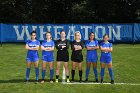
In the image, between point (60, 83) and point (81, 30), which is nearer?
point (60, 83)

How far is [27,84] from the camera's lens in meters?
13.9

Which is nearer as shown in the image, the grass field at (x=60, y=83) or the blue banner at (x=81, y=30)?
the grass field at (x=60, y=83)

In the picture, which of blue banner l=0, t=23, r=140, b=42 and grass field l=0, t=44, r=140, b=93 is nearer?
grass field l=0, t=44, r=140, b=93

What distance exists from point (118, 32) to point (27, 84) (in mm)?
22513
